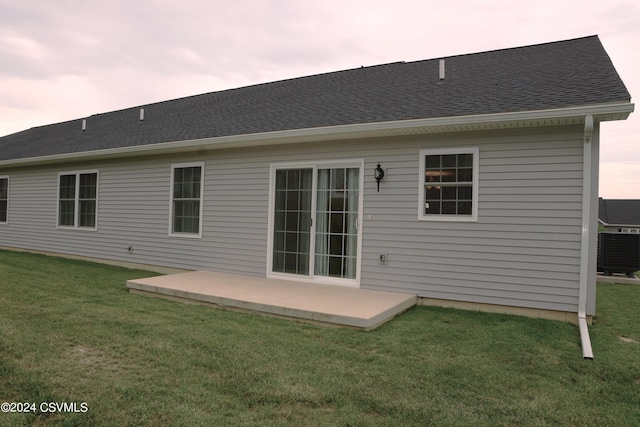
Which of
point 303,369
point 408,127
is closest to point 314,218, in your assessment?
point 408,127

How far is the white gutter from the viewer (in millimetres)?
4738

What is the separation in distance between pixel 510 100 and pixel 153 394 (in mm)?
5182

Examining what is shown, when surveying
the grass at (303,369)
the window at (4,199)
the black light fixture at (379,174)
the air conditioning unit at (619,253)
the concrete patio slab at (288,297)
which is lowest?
the grass at (303,369)

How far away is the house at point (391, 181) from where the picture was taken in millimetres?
5160

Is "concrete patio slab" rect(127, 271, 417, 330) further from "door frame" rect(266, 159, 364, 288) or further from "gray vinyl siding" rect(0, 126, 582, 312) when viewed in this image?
"gray vinyl siding" rect(0, 126, 582, 312)

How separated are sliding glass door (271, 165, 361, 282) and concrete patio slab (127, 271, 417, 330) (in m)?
0.34

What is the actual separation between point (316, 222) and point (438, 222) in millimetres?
1956

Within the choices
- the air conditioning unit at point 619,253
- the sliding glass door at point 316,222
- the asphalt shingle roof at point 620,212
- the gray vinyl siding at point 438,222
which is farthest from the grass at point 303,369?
the asphalt shingle roof at point 620,212

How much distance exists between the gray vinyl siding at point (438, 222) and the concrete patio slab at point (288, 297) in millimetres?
554

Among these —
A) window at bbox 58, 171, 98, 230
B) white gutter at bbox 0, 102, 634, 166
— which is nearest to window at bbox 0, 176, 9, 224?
window at bbox 58, 171, 98, 230

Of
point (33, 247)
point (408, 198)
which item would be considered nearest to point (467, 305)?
point (408, 198)

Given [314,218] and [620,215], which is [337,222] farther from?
[620,215]

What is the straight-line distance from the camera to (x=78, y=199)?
34.2 ft

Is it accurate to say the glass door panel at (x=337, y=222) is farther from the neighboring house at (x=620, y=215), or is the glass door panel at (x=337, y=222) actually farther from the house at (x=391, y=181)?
the neighboring house at (x=620, y=215)
